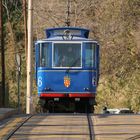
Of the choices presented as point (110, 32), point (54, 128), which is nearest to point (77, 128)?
point (54, 128)

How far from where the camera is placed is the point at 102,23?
152 ft

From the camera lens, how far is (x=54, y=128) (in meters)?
14.7

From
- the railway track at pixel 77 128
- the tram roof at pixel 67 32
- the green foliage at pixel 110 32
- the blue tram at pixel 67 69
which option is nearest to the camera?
the railway track at pixel 77 128

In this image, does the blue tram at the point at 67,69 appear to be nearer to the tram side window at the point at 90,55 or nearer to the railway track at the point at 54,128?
the tram side window at the point at 90,55

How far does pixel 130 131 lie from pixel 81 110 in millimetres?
10451

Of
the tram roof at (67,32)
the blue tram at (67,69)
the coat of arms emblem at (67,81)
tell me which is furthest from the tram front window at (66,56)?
the tram roof at (67,32)

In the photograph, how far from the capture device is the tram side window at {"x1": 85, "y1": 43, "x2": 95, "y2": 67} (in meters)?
23.0

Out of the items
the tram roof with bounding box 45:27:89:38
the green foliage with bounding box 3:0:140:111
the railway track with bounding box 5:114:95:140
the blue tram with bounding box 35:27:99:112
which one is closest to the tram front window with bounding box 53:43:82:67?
the blue tram with bounding box 35:27:99:112

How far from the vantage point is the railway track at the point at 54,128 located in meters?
13.1

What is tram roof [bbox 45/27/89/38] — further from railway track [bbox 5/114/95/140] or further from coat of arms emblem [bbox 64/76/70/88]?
railway track [bbox 5/114/95/140]

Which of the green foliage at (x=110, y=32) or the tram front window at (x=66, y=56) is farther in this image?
the green foliage at (x=110, y=32)

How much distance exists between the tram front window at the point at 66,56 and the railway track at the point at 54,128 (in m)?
5.28

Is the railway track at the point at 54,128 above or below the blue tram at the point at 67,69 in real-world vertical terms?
below

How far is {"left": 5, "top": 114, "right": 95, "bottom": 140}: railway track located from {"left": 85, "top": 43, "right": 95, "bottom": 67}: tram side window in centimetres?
536
